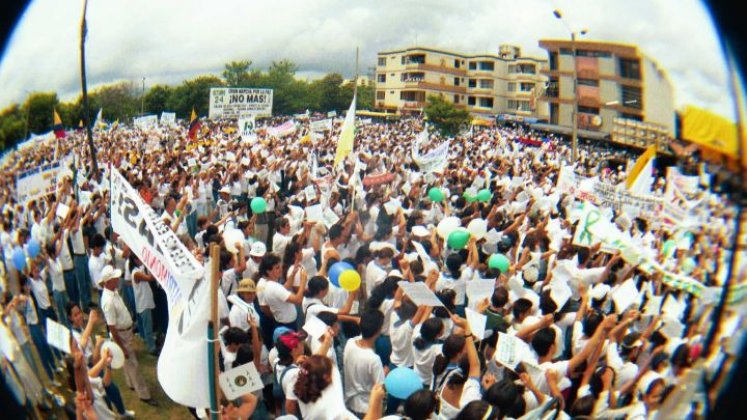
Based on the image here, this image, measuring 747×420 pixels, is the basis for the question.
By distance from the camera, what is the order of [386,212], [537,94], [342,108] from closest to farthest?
[537,94], [342,108], [386,212]

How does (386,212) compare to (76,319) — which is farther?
(386,212)

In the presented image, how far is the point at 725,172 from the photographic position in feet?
6.56

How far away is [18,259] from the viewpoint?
2893mm

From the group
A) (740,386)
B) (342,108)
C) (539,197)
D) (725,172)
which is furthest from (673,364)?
(539,197)

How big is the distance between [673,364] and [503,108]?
83.7 inches

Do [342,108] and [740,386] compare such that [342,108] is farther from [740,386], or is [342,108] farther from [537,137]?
[740,386]

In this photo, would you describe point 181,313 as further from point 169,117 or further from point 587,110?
point 587,110

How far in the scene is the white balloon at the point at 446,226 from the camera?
629cm

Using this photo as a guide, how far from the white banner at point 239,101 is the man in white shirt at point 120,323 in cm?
186

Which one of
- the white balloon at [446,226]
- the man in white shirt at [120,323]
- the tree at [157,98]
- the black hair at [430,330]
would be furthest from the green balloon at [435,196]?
the tree at [157,98]

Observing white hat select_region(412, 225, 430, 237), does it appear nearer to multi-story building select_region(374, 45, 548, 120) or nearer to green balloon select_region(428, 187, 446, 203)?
green balloon select_region(428, 187, 446, 203)

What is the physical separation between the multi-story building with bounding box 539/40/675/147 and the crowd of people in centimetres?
29

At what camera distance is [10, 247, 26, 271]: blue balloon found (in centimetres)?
284

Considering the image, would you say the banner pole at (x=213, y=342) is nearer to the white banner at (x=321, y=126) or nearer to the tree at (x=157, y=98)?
the tree at (x=157, y=98)
